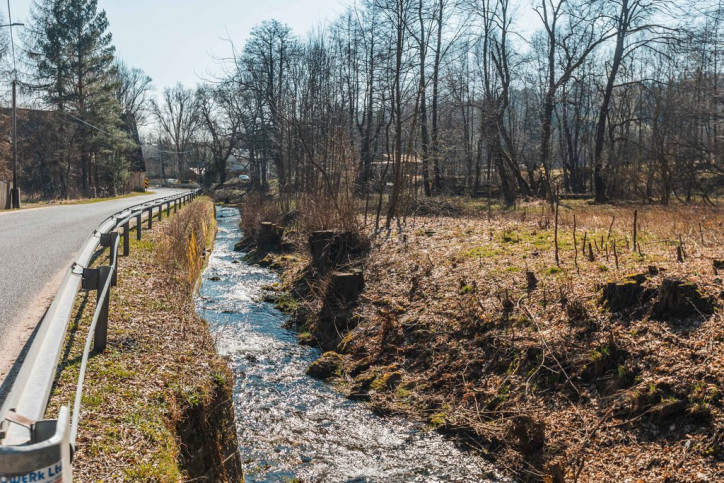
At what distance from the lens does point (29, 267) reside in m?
8.83

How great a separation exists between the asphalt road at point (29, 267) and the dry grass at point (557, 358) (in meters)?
4.21

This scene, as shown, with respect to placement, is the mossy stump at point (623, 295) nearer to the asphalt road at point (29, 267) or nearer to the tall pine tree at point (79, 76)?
the asphalt road at point (29, 267)

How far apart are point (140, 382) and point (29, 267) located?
5.30 metres

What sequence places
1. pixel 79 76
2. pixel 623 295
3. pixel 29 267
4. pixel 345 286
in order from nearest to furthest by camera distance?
pixel 623 295 < pixel 29 267 < pixel 345 286 < pixel 79 76

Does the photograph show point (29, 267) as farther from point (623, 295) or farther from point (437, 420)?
point (623, 295)

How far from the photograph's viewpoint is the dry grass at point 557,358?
5.33 meters

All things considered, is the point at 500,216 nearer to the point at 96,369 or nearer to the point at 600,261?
the point at 600,261

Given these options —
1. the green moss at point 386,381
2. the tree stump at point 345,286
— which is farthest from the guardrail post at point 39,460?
the tree stump at point 345,286

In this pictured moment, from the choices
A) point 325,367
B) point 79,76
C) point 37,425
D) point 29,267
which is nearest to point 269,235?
point 29,267

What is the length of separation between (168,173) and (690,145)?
313ft

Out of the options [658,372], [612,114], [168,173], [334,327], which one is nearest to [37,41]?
[334,327]

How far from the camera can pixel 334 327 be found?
1040 cm

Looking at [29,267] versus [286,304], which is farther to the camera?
[286,304]

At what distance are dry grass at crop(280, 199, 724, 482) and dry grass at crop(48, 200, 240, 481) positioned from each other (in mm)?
2682
